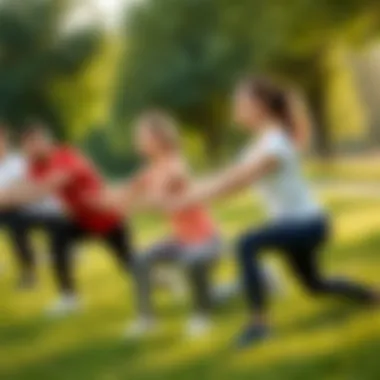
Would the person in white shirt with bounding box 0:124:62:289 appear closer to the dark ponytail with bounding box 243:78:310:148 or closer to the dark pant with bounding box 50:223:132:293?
the dark pant with bounding box 50:223:132:293

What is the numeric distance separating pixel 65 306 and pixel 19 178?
0.23 meters

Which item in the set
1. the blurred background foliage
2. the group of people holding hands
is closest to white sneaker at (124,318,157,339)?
the group of people holding hands

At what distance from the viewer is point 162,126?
159 cm

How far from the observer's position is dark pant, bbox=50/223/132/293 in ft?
5.27

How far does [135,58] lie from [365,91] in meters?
0.38

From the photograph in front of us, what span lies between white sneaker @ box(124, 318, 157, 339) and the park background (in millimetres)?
17

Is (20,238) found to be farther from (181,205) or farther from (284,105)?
(284,105)

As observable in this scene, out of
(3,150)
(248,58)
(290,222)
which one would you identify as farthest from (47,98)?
(290,222)

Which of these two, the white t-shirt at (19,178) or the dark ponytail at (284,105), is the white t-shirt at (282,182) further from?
the white t-shirt at (19,178)

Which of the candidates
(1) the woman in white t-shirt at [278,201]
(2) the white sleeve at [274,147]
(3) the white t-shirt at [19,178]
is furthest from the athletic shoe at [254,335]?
(3) the white t-shirt at [19,178]

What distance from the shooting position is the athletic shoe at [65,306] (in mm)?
1619

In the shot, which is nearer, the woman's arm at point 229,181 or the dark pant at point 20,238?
the woman's arm at point 229,181

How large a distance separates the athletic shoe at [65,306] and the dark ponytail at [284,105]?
1.47 feet

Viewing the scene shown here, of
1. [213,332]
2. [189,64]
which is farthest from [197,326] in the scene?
[189,64]
